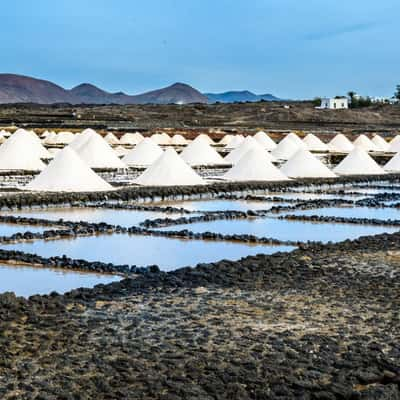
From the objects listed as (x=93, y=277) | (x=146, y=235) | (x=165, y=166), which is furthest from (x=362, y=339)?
(x=165, y=166)

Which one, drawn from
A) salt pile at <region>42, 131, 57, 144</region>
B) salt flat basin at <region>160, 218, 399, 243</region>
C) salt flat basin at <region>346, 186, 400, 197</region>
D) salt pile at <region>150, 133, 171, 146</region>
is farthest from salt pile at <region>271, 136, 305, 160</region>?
salt flat basin at <region>160, 218, 399, 243</region>

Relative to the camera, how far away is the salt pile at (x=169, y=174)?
46.5 ft

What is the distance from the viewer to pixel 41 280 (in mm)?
6125

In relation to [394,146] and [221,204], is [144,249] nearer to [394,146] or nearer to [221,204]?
[221,204]

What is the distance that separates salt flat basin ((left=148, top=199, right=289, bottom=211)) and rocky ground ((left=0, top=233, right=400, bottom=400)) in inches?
207

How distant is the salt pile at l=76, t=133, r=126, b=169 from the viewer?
1816 cm

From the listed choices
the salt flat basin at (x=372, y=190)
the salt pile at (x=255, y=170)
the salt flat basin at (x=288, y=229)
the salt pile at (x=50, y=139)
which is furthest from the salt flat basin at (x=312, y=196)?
the salt pile at (x=50, y=139)

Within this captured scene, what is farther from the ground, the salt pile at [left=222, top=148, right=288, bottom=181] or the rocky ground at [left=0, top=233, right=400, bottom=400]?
the salt pile at [left=222, top=148, right=288, bottom=181]

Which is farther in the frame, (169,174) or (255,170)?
(255,170)

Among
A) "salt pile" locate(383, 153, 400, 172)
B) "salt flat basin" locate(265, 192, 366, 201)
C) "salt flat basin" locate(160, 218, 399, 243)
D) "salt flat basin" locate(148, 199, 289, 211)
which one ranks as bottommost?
"salt flat basin" locate(160, 218, 399, 243)

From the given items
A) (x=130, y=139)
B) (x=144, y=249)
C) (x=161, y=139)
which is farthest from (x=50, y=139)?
(x=144, y=249)

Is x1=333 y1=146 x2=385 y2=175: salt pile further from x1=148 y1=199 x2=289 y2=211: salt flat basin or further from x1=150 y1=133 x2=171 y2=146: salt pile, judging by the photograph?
x1=150 y1=133 x2=171 y2=146: salt pile

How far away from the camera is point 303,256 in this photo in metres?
6.97

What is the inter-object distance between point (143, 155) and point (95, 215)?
958 centimetres
